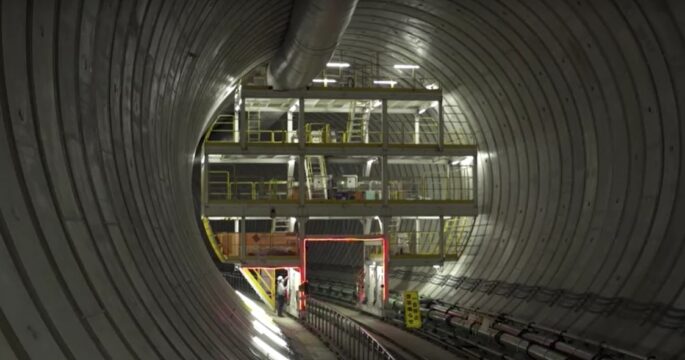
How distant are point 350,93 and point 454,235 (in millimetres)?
6111

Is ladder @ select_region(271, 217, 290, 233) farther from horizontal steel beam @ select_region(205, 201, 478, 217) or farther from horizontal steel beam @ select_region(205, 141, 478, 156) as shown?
horizontal steel beam @ select_region(205, 141, 478, 156)

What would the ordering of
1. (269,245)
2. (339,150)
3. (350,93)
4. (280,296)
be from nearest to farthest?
(339,150)
(269,245)
(350,93)
(280,296)

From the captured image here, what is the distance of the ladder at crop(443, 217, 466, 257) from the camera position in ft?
87.7

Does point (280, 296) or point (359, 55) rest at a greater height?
point (359, 55)

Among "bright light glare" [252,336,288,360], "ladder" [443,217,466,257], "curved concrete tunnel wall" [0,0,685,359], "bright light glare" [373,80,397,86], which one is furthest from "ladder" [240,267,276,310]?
"bright light glare" [252,336,288,360]

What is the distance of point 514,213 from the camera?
23.0 metres

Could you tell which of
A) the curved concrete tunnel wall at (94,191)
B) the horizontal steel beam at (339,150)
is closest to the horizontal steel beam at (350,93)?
the horizontal steel beam at (339,150)

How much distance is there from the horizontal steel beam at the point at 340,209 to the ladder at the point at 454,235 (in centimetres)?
152

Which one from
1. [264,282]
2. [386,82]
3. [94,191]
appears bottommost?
[264,282]

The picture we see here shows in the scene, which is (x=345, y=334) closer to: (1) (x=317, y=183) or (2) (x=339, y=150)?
(2) (x=339, y=150)

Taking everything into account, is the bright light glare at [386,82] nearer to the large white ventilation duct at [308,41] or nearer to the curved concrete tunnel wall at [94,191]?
the large white ventilation duct at [308,41]

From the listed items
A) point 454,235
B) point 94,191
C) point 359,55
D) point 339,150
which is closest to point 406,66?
point 359,55

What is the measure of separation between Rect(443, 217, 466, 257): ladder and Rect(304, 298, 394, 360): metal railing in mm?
4857

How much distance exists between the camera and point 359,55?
2886 cm
